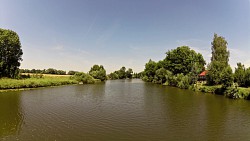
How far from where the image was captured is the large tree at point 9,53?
60656 mm

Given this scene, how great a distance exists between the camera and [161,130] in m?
17.8

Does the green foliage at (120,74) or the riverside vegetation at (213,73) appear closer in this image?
the riverside vegetation at (213,73)

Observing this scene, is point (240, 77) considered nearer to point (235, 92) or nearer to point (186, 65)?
point (235, 92)

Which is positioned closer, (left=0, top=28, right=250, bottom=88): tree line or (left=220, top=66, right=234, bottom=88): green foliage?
(left=220, top=66, right=234, bottom=88): green foliage

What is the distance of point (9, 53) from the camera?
205ft

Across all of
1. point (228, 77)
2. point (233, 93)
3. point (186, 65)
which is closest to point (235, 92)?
point (233, 93)

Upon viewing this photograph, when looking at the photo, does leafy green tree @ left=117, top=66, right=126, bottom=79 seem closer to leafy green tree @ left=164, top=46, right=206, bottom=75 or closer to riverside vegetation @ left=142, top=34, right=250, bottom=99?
riverside vegetation @ left=142, top=34, right=250, bottom=99

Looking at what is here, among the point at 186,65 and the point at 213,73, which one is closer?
the point at 213,73

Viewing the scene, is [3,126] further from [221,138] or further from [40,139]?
[221,138]

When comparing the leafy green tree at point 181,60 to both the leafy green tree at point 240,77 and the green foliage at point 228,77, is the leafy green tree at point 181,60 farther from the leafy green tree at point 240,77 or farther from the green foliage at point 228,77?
the green foliage at point 228,77

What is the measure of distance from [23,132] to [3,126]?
3423 millimetres

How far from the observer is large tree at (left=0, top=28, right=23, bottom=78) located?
60.7 meters

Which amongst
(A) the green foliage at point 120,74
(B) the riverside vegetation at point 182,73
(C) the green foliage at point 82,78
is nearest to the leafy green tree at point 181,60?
(B) the riverside vegetation at point 182,73

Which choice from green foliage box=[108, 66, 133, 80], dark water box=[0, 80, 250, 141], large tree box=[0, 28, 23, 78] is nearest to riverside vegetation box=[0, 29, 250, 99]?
large tree box=[0, 28, 23, 78]
